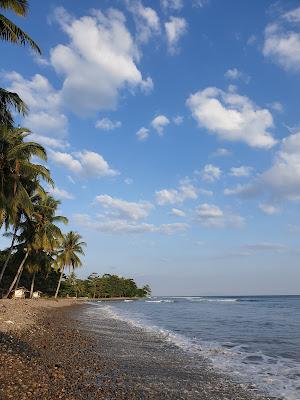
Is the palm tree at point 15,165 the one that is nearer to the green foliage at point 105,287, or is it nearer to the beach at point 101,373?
the beach at point 101,373

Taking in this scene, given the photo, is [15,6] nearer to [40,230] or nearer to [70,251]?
[40,230]

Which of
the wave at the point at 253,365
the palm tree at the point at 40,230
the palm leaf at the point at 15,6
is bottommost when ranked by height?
the wave at the point at 253,365

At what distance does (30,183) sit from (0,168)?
5.24 m

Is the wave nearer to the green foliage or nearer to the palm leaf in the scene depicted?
the palm leaf

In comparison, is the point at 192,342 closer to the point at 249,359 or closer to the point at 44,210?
the point at 249,359

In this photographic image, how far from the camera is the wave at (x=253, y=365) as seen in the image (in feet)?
37.1

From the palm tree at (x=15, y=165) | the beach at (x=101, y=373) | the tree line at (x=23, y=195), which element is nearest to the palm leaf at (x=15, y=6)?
the tree line at (x=23, y=195)

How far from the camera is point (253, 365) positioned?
48.0 ft

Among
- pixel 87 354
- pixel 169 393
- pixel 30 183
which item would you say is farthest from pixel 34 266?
pixel 169 393

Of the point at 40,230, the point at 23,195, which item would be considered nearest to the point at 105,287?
the point at 40,230

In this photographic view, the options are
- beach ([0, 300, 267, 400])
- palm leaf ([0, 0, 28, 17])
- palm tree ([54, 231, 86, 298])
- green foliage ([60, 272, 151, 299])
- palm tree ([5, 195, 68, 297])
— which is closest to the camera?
beach ([0, 300, 267, 400])

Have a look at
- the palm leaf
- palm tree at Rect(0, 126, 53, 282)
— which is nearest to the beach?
palm tree at Rect(0, 126, 53, 282)

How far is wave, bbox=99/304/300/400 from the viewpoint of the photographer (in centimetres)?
1130

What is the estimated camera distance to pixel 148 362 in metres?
13.5
